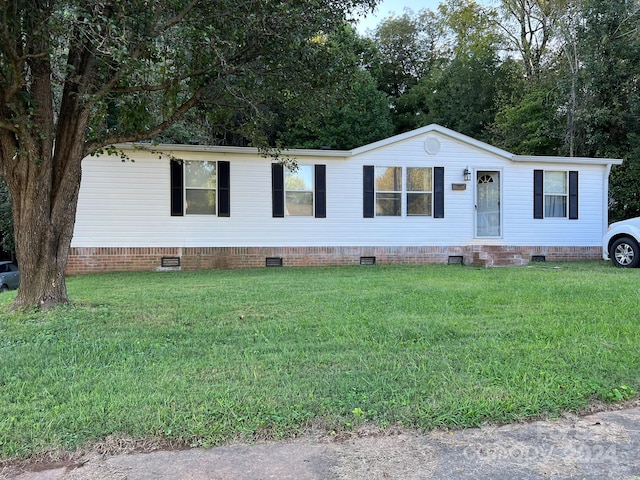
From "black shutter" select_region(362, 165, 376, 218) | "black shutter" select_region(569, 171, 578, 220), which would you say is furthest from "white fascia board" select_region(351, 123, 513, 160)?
"black shutter" select_region(569, 171, 578, 220)

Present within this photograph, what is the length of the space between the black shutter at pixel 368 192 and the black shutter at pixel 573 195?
5459 mm

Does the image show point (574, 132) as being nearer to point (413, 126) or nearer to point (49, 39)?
point (413, 126)

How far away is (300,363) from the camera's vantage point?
3408 millimetres

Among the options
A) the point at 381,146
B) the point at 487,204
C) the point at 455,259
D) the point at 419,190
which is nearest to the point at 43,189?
the point at 381,146

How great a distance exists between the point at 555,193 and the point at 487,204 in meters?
1.83

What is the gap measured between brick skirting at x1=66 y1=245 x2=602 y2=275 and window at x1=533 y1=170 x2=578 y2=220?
3.18 feet

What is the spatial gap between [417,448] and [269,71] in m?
5.58

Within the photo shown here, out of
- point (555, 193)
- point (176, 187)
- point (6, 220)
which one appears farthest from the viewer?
point (6, 220)

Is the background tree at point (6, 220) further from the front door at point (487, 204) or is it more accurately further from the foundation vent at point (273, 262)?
the front door at point (487, 204)

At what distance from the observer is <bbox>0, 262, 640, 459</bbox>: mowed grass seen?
2527 millimetres

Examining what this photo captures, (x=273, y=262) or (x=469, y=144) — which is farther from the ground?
(x=469, y=144)

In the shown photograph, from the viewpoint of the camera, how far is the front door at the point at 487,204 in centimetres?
1213

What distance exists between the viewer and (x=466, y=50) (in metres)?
22.7

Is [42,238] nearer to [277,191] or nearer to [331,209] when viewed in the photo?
[277,191]
